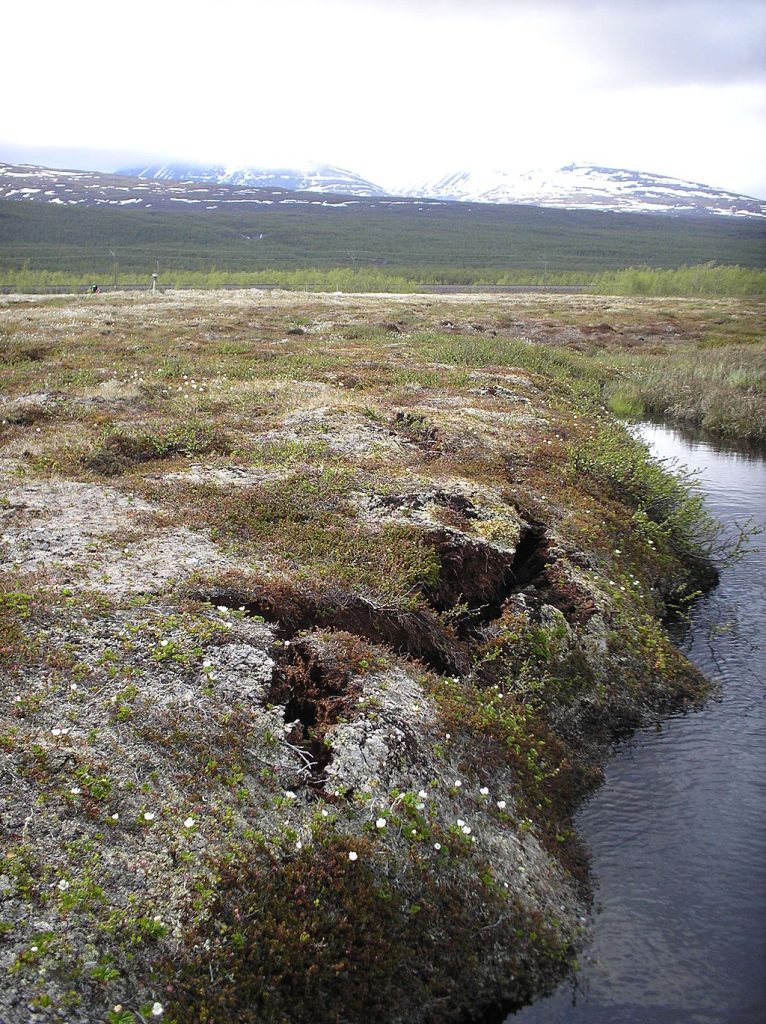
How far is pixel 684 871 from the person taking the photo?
851 centimetres

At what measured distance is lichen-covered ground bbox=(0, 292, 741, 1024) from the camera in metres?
6.27

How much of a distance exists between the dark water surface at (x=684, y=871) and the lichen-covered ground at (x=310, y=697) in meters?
0.37

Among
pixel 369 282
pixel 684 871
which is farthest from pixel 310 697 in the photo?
pixel 369 282

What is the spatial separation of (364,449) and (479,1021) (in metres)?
12.6

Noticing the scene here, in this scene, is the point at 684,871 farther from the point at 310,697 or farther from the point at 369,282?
the point at 369,282

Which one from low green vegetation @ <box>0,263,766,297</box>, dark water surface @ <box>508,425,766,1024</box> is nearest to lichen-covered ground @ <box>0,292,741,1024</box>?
dark water surface @ <box>508,425,766,1024</box>

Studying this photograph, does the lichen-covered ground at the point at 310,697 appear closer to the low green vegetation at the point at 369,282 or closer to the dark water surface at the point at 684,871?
the dark water surface at the point at 684,871

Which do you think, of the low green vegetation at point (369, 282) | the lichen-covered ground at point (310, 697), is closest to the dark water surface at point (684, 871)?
the lichen-covered ground at point (310, 697)

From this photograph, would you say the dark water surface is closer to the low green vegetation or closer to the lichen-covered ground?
the lichen-covered ground

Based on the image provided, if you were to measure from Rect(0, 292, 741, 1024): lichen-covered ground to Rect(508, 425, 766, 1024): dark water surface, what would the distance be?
0.37 meters

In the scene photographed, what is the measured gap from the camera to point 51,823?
6535 mm

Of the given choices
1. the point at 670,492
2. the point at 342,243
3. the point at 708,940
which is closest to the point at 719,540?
the point at 670,492

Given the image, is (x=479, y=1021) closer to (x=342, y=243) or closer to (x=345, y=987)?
(x=345, y=987)

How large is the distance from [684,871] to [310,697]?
4877 mm
